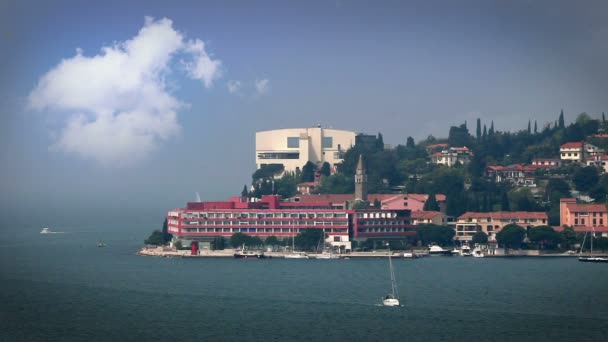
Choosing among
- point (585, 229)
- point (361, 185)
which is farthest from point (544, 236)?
point (361, 185)

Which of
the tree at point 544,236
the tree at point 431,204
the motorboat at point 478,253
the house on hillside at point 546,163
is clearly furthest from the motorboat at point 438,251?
the house on hillside at point 546,163

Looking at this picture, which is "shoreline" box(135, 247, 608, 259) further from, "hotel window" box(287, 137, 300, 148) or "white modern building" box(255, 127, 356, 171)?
"hotel window" box(287, 137, 300, 148)

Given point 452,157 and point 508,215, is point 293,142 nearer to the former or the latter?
point 452,157

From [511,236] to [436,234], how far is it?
16.5 ft

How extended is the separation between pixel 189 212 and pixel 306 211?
7.40 metres

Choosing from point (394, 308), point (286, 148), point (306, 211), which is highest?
point (286, 148)

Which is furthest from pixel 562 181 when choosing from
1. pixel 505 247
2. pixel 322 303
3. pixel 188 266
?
pixel 322 303

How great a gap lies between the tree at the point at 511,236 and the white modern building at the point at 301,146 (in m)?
35.3

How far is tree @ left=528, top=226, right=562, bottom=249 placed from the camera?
7269 centimetres

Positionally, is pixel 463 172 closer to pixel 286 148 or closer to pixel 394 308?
pixel 286 148

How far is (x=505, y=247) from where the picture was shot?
2886 inches

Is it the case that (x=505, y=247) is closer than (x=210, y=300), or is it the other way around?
(x=210, y=300)

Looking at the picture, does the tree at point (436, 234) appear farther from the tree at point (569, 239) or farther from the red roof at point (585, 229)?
the tree at point (569, 239)

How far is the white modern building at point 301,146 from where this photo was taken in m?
107
